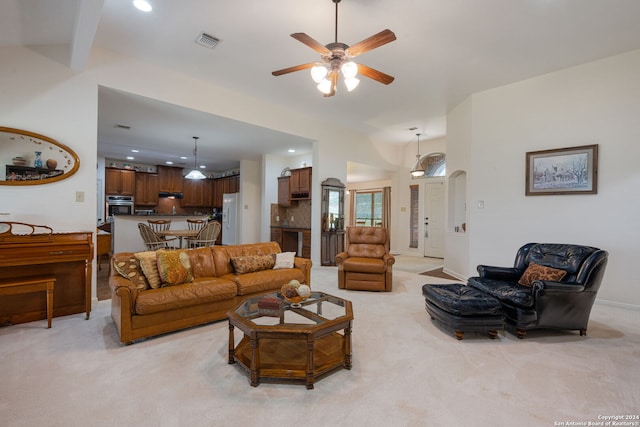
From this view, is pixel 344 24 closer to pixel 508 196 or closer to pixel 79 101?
pixel 79 101

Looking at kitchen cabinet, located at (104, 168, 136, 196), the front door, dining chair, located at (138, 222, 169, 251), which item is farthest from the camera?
kitchen cabinet, located at (104, 168, 136, 196)

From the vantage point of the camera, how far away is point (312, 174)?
6312 mm

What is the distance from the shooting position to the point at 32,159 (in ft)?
10.0

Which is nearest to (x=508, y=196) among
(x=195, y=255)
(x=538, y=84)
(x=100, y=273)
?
(x=538, y=84)

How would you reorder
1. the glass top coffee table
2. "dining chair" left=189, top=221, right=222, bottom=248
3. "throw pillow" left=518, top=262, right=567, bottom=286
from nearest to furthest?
the glass top coffee table → "throw pillow" left=518, top=262, right=567, bottom=286 → "dining chair" left=189, top=221, right=222, bottom=248

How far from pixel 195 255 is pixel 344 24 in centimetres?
299

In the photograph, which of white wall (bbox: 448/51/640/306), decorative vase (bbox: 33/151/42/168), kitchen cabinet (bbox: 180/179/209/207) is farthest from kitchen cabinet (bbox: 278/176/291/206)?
decorative vase (bbox: 33/151/42/168)

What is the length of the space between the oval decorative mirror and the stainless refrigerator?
5159 mm

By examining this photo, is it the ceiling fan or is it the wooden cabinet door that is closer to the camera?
the ceiling fan

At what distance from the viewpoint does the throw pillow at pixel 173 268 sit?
2.85m

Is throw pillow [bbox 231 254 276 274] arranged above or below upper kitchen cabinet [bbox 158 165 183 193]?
below

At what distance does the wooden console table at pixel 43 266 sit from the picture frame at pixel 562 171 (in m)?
5.77

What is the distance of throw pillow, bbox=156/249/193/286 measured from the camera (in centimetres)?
285

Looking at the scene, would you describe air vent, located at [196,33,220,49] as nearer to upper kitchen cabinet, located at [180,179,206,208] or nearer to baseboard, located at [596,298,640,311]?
baseboard, located at [596,298,640,311]
